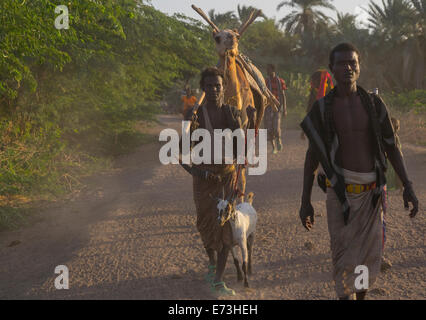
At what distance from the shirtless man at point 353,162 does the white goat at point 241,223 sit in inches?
43.9

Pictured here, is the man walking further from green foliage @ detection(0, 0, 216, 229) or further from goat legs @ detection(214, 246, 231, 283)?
green foliage @ detection(0, 0, 216, 229)

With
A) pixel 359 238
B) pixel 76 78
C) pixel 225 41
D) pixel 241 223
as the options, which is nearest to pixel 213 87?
pixel 225 41

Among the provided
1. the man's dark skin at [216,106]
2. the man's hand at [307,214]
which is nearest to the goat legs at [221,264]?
the man's dark skin at [216,106]

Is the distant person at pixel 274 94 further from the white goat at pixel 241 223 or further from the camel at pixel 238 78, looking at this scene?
the white goat at pixel 241 223

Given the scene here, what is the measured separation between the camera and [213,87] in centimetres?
390

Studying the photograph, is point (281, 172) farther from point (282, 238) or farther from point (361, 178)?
point (361, 178)

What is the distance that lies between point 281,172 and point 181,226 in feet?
12.6

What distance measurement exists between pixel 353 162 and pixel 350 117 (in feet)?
1.06

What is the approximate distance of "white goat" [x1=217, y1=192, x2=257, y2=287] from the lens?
3771 mm

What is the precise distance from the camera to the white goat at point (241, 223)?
377cm

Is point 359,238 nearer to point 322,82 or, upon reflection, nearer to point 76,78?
point 322,82

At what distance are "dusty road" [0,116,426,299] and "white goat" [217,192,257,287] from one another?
0.23 meters

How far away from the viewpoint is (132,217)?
6.49 metres

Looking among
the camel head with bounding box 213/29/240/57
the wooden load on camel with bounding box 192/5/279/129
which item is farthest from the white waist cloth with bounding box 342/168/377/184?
the camel head with bounding box 213/29/240/57
